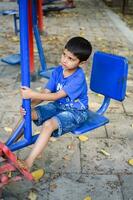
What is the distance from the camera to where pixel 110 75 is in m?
3.08

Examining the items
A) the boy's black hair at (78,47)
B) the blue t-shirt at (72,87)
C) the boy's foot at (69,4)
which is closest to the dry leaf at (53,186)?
the blue t-shirt at (72,87)

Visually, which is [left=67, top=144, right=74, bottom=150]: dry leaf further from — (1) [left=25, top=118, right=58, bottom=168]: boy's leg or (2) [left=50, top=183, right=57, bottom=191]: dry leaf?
(1) [left=25, top=118, right=58, bottom=168]: boy's leg

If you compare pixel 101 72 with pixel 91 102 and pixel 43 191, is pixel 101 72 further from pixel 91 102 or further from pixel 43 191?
pixel 91 102

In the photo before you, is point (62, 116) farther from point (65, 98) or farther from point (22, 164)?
point (22, 164)

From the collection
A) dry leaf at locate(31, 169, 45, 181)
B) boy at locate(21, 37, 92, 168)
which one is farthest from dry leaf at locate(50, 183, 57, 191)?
boy at locate(21, 37, 92, 168)

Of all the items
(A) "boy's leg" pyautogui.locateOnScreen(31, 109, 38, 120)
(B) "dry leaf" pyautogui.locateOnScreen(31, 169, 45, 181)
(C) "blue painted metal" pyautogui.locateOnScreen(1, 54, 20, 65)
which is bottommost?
(C) "blue painted metal" pyautogui.locateOnScreen(1, 54, 20, 65)

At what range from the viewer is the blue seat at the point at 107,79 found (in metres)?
2.95

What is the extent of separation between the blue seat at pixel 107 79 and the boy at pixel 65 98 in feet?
0.32

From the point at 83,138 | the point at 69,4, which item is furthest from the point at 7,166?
the point at 69,4

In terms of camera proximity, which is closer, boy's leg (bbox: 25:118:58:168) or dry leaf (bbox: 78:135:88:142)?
boy's leg (bbox: 25:118:58:168)

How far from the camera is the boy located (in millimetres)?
2730

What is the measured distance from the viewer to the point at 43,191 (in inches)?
114

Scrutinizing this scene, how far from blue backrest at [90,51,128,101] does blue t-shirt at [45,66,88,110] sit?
24 centimetres

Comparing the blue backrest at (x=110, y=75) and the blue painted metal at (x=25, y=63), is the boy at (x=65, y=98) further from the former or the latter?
the blue backrest at (x=110, y=75)
